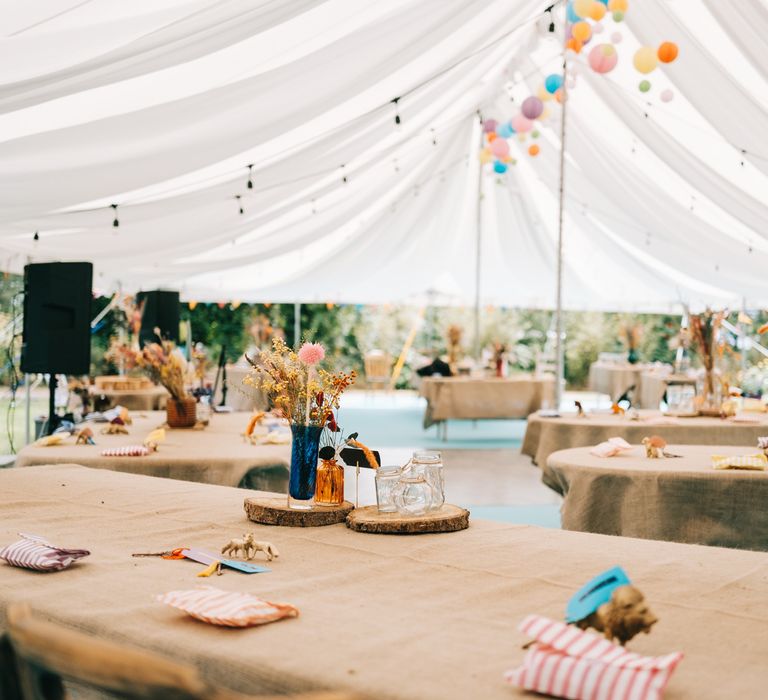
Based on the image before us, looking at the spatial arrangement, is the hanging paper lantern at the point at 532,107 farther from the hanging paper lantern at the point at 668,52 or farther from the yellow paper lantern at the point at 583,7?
the hanging paper lantern at the point at 668,52

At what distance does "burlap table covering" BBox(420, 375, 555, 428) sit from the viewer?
9.74m

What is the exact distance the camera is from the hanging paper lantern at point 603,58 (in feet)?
A: 19.9

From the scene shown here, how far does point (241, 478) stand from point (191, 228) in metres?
3.83

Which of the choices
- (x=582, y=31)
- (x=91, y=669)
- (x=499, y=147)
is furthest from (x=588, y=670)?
(x=499, y=147)

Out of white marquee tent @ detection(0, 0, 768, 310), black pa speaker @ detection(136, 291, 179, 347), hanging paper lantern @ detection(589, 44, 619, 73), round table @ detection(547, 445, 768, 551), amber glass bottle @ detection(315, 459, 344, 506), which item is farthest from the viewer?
black pa speaker @ detection(136, 291, 179, 347)

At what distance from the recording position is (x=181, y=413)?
15.9 feet

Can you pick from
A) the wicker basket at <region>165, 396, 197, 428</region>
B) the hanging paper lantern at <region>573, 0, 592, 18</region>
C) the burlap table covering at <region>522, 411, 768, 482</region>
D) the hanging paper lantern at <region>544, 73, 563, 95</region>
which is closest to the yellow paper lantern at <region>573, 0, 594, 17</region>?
the hanging paper lantern at <region>573, 0, 592, 18</region>

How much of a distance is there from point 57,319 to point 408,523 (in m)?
4.08

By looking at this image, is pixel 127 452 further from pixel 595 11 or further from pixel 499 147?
pixel 499 147

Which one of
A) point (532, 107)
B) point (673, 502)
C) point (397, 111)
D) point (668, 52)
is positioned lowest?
point (673, 502)

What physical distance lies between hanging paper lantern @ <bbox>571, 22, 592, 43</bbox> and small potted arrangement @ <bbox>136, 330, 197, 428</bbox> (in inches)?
127

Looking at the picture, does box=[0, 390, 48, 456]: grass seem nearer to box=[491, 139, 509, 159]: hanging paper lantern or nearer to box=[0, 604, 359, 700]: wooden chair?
box=[491, 139, 509, 159]: hanging paper lantern

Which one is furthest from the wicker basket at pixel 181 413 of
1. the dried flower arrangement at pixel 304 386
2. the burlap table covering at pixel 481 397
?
the burlap table covering at pixel 481 397

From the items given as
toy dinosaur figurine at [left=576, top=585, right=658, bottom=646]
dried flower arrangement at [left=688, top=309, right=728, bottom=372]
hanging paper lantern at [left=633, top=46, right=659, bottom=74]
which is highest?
hanging paper lantern at [left=633, top=46, right=659, bottom=74]
